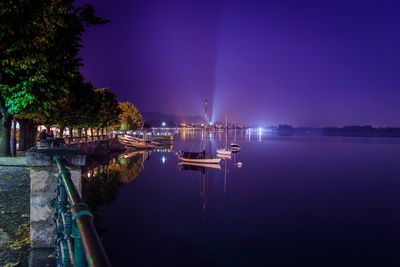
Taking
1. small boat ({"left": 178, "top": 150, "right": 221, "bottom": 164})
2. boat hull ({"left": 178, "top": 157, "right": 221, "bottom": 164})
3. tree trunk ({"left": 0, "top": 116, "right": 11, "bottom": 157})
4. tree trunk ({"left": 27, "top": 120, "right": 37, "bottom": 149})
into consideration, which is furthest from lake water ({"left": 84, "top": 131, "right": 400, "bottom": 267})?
small boat ({"left": 178, "top": 150, "right": 221, "bottom": 164})

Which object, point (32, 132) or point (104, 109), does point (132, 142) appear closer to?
point (104, 109)

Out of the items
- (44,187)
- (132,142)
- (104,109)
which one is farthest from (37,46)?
(132,142)

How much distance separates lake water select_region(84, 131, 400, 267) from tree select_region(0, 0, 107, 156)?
9543 millimetres

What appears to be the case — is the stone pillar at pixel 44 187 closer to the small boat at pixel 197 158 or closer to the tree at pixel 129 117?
the small boat at pixel 197 158

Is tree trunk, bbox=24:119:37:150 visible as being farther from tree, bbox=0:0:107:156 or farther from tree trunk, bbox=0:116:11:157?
tree, bbox=0:0:107:156

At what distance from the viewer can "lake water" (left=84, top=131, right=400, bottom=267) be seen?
25.1m

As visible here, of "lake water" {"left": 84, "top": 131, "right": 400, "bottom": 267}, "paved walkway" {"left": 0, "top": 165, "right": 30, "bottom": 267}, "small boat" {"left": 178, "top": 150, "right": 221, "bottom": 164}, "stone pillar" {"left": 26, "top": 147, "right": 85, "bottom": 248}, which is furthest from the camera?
"small boat" {"left": 178, "top": 150, "right": 221, "bottom": 164}

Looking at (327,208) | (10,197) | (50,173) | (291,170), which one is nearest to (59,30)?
(10,197)

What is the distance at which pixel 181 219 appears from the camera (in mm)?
34031

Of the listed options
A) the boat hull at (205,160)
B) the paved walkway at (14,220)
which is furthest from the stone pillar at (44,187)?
the boat hull at (205,160)

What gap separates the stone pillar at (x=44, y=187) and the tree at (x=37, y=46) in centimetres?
793

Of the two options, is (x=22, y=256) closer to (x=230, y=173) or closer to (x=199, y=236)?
(x=199, y=236)

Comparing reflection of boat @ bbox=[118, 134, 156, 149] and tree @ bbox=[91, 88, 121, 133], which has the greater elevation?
tree @ bbox=[91, 88, 121, 133]

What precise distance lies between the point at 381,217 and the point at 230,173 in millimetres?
31465
